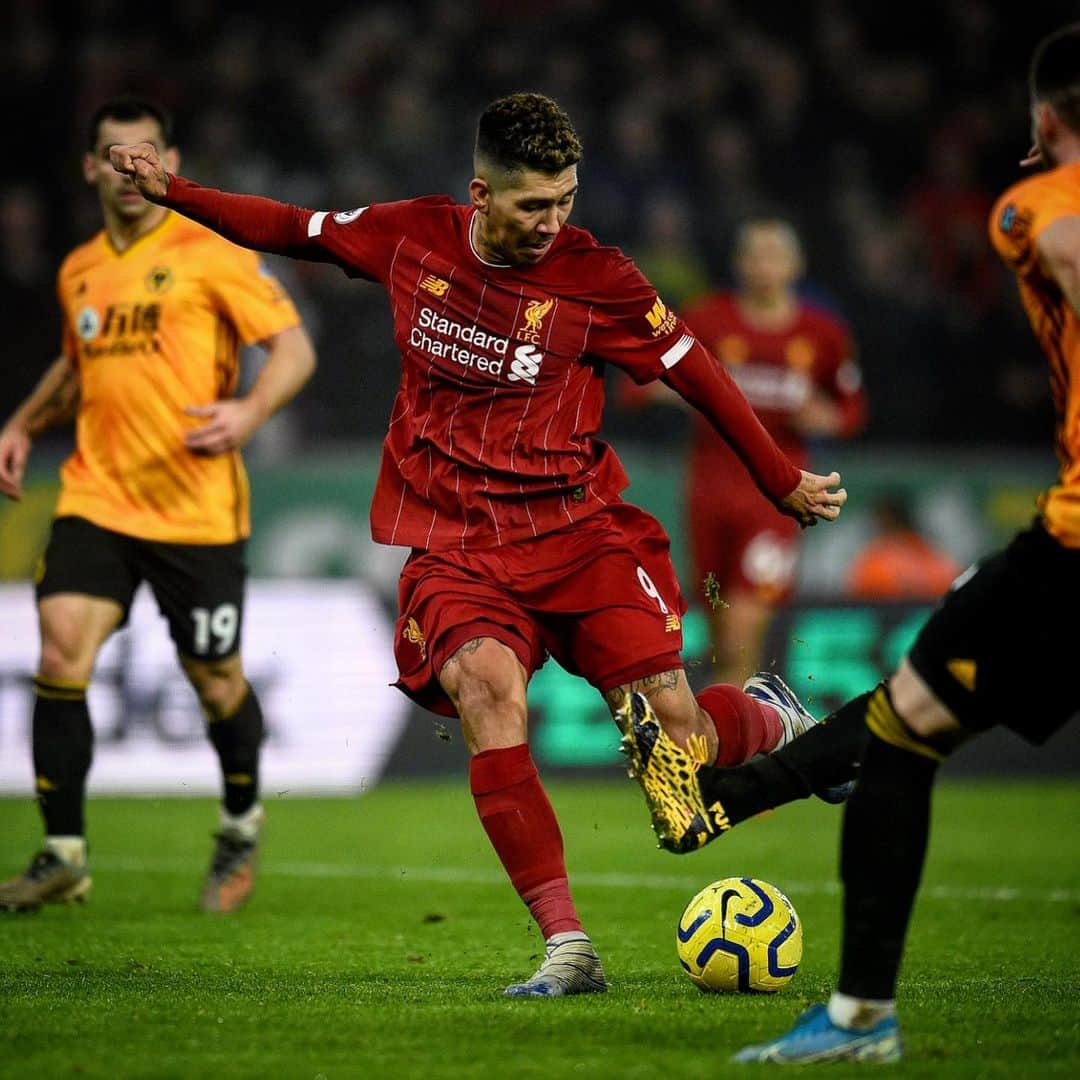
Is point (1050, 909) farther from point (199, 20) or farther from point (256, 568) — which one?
point (199, 20)

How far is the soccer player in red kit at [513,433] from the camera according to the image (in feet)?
16.8

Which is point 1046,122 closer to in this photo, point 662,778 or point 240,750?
point 662,778

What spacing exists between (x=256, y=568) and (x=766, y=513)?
410 centimetres

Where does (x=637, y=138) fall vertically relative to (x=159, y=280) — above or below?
above

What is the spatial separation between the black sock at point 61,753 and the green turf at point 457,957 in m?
0.33

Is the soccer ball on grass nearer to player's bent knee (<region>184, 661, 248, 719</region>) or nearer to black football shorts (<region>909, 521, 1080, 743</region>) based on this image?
black football shorts (<region>909, 521, 1080, 743</region>)

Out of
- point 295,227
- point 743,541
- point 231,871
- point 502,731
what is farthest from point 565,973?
point 743,541

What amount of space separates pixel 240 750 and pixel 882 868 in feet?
12.2

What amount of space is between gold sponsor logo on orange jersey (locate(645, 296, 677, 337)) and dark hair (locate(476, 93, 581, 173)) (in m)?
0.49

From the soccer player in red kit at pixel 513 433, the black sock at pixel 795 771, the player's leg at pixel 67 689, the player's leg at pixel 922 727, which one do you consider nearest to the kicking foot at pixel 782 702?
the soccer player in red kit at pixel 513 433

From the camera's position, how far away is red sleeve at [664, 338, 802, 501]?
17.1 ft

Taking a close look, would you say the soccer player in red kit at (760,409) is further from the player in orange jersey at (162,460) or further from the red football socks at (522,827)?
the red football socks at (522,827)

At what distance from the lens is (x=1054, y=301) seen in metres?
3.79

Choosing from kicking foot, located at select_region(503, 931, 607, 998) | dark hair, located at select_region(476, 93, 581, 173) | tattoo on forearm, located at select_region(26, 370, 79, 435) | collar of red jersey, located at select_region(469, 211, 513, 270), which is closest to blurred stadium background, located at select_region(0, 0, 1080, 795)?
tattoo on forearm, located at select_region(26, 370, 79, 435)
